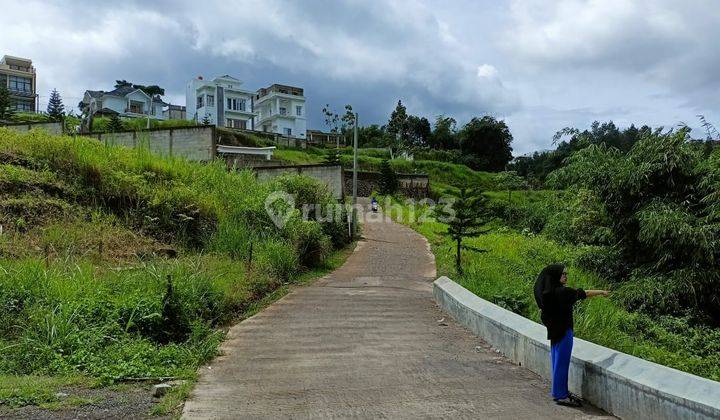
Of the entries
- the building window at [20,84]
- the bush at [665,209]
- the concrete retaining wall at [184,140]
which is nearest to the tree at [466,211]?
the bush at [665,209]

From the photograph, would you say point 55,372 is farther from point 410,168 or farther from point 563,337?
point 410,168

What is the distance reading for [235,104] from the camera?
6469 cm

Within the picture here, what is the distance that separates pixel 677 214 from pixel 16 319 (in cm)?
1226

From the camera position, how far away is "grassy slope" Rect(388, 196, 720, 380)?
776 cm

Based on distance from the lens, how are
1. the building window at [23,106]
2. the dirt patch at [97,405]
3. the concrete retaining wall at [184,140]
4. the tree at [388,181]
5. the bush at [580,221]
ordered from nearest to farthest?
the dirt patch at [97,405], the bush at [580,221], the concrete retaining wall at [184,140], the tree at [388,181], the building window at [23,106]

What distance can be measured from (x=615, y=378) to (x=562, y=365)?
0.51 m

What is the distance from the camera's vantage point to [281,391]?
5473 millimetres

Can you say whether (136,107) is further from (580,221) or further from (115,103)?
(580,221)

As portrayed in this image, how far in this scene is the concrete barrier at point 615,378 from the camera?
416cm

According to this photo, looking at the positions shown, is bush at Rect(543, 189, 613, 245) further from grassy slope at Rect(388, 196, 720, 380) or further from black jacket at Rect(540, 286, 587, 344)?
black jacket at Rect(540, 286, 587, 344)

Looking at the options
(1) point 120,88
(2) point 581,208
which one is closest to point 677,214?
(2) point 581,208

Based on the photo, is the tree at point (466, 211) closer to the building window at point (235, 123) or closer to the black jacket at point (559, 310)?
the black jacket at point (559, 310)

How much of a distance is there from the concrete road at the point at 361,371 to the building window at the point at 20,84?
2861 inches

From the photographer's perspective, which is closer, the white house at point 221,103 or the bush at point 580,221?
the bush at point 580,221
